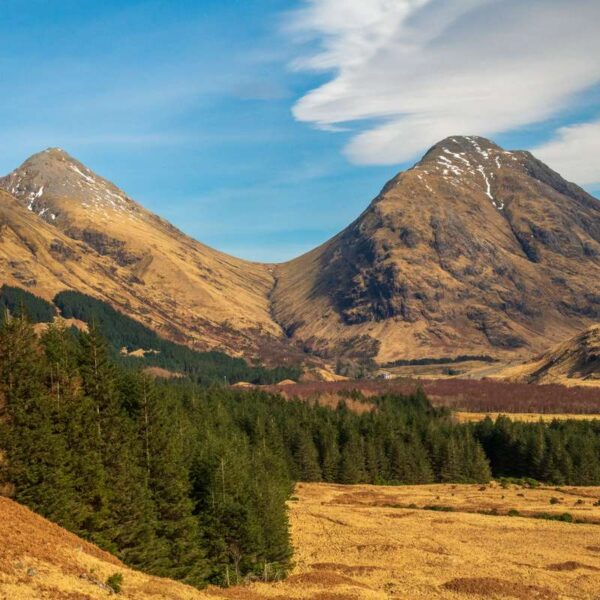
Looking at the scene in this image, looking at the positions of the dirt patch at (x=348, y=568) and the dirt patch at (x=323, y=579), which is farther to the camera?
the dirt patch at (x=348, y=568)

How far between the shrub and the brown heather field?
15.0 inches

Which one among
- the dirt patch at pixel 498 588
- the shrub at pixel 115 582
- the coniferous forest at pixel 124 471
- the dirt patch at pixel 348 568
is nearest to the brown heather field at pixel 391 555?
the dirt patch at pixel 498 588

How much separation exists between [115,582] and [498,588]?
3427 centimetres

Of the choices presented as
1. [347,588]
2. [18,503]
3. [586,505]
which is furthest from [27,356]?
[586,505]

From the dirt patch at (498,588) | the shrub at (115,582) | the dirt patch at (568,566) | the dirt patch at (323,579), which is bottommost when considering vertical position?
the dirt patch at (568,566)

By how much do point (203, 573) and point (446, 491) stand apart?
3545 inches

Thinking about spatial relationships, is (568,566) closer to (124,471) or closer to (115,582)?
(124,471)

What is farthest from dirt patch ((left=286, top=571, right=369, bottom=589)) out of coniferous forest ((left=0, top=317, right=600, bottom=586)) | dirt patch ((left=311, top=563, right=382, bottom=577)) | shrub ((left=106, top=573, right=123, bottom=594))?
shrub ((left=106, top=573, right=123, bottom=594))

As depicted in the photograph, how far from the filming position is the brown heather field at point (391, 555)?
36.6m

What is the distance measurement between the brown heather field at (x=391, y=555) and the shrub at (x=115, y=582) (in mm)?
381

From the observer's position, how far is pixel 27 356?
174ft

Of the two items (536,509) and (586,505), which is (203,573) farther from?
(586,505)

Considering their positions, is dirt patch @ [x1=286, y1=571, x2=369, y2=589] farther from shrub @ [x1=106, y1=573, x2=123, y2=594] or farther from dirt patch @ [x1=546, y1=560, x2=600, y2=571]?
shrub @ [x1=106, y1=573, x2=123, y2=594]

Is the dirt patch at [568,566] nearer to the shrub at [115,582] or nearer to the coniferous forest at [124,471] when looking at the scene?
the coniferous forest at [124,471]
